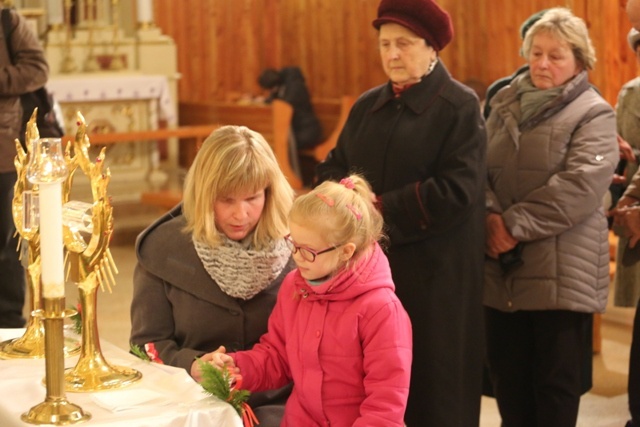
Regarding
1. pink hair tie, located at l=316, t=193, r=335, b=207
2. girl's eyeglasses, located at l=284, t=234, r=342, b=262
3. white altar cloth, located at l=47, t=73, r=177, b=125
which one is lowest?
white altar cloth, located at l=47, t=73, r=177, b=125

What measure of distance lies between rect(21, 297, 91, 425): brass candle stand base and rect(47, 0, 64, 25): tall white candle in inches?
348

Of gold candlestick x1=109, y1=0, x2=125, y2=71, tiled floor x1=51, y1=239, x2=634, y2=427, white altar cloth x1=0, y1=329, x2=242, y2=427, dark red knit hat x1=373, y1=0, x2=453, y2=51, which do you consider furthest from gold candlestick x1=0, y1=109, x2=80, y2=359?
gold candlestick x1=109, y1=0, x2=125, y2=71

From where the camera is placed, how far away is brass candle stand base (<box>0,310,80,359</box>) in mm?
2443

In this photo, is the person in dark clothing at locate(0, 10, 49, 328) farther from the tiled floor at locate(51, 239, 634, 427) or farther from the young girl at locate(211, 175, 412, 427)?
the young girl at locate(211, 175, 412, 427)

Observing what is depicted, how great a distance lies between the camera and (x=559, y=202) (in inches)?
139

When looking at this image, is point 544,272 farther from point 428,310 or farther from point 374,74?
point 374,74

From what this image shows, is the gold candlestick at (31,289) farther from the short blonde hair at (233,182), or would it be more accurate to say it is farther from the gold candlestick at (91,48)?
the gold candlestick at (91,48)

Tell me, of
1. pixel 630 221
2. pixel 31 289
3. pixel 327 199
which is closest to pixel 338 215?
pixel 327 199

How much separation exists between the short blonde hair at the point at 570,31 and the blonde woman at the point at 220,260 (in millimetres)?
1315

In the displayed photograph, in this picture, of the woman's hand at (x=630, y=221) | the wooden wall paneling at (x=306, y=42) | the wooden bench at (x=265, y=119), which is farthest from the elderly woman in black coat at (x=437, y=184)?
the wooden bench at (x=265, y=119)

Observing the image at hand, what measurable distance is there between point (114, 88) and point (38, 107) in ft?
16.7

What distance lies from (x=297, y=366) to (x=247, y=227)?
39cm

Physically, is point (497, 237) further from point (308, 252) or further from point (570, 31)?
point (308, 252)

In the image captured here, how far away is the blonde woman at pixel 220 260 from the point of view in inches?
105
